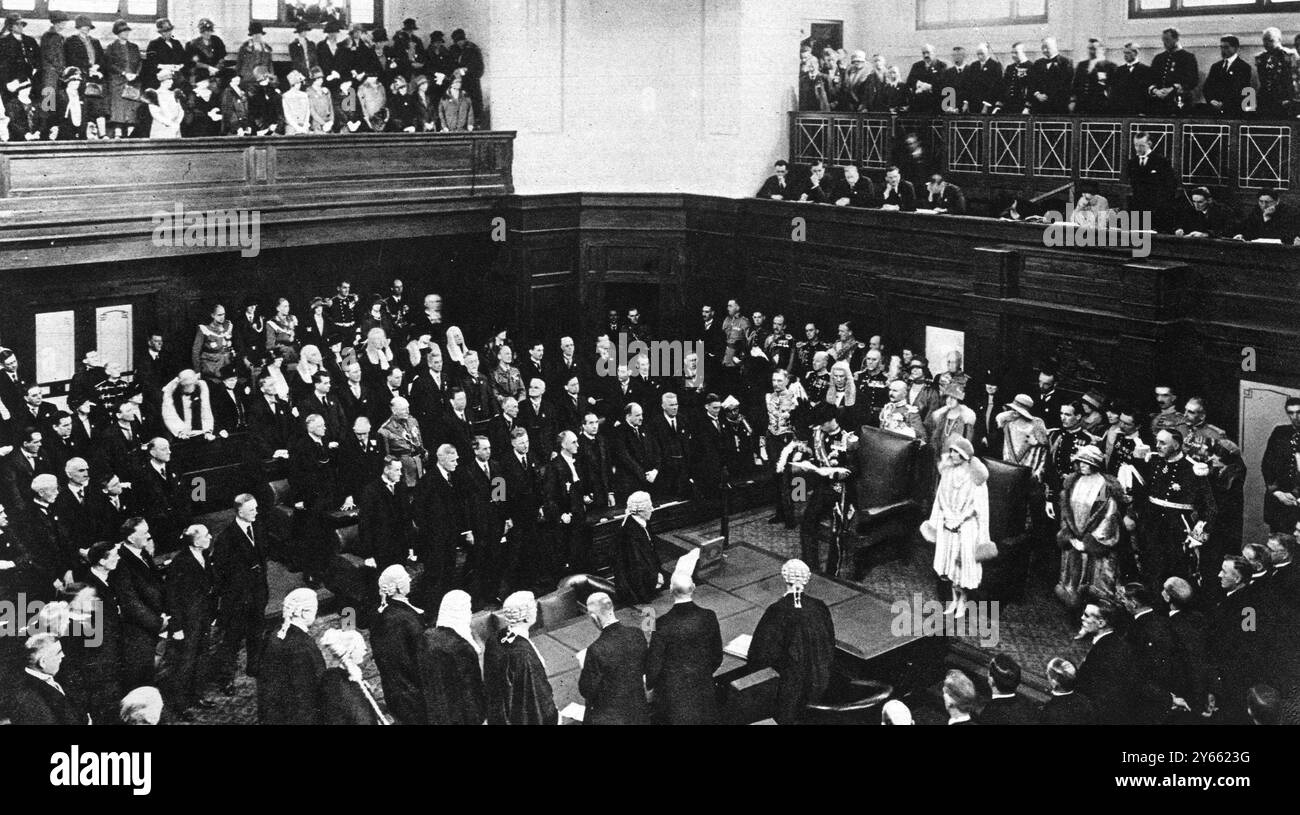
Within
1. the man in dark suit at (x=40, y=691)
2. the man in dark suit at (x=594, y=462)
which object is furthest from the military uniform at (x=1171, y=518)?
the man in dark suit at (x=40, y=691)

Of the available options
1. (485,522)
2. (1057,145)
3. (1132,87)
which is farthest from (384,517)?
(1132,87)

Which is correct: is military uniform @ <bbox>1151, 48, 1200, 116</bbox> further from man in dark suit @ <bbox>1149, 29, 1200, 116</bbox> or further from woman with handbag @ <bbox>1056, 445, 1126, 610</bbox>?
woman with handbag @ <bbox>1056, 445, 1126, 610</bbox>

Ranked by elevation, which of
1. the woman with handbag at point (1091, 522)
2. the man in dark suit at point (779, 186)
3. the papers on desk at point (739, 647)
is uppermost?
the man in dark suit at point (779, 186)

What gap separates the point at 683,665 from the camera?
787 cm

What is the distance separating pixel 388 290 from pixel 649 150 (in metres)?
4.37

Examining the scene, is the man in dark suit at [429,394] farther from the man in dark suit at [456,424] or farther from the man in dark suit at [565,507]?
the man in dark suit at [565,507]

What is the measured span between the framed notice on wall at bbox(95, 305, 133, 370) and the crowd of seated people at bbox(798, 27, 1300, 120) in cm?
951

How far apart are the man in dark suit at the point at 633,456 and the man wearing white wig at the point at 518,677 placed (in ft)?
15.1

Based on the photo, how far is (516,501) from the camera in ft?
36.3

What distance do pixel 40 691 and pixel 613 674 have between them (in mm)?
3423

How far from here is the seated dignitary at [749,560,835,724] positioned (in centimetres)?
821

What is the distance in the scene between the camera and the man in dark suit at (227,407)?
13.2 metres

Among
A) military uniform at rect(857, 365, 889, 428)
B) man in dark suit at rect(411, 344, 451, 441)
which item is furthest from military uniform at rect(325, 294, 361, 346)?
military uniform at rect(857, 365, 889, 428)

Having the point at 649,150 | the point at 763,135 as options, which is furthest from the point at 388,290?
the point at 763,135
